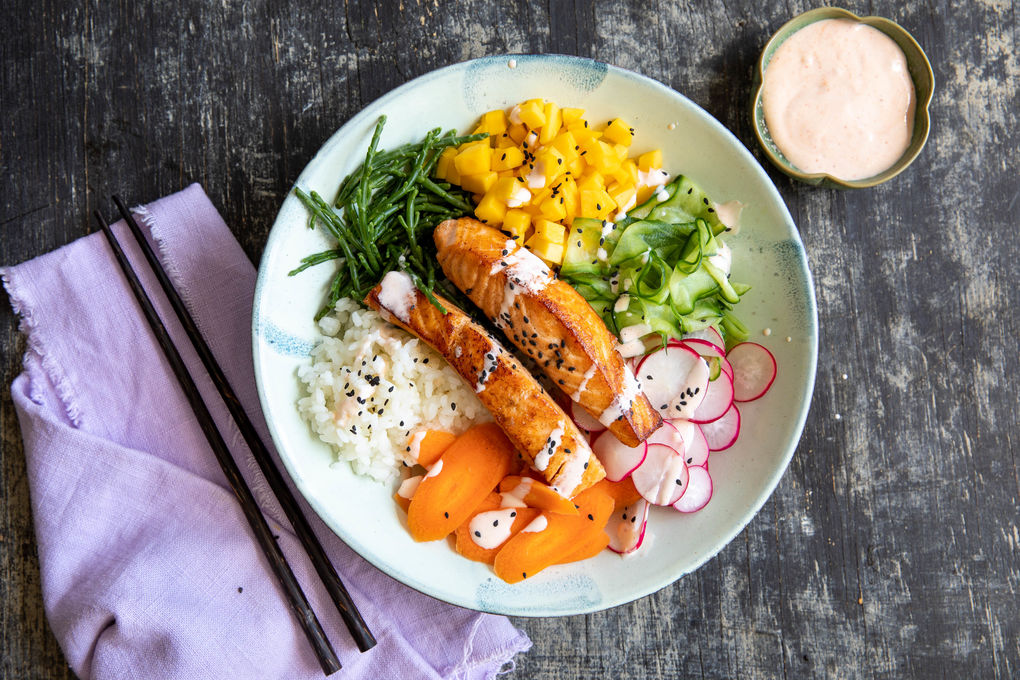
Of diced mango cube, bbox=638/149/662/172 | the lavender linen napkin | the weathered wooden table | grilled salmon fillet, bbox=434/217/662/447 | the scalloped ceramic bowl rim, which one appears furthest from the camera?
the weathered wooden table

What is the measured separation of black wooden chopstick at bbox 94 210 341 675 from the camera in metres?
2.83

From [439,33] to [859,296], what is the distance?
2.34 meters

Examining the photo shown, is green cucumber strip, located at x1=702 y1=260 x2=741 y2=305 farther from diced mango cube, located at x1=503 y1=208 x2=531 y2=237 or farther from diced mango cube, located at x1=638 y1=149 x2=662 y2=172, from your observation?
diced mango cube, located at x1=503 y1=208 x2=531 y2=237

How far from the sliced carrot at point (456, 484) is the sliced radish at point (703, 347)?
2.87 feet

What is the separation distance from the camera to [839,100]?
3084mm

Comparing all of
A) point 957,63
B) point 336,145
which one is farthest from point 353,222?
point 957,63

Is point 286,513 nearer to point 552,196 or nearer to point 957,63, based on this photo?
point 552,196

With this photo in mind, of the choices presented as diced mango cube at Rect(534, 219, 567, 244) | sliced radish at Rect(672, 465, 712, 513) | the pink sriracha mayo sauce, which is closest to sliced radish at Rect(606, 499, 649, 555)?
sliced radish at Rect(672, 465, 712, 513)

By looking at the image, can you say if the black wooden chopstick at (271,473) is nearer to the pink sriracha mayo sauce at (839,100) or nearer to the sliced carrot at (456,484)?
the sliced carrot at (456,484)

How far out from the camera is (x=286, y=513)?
112 inches

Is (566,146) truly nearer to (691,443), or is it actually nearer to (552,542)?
(691,443)

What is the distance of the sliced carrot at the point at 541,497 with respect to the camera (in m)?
2.61

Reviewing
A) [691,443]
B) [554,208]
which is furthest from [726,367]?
[554,208]

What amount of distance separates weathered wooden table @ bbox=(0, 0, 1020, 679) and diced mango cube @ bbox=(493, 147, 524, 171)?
2.52 ft
